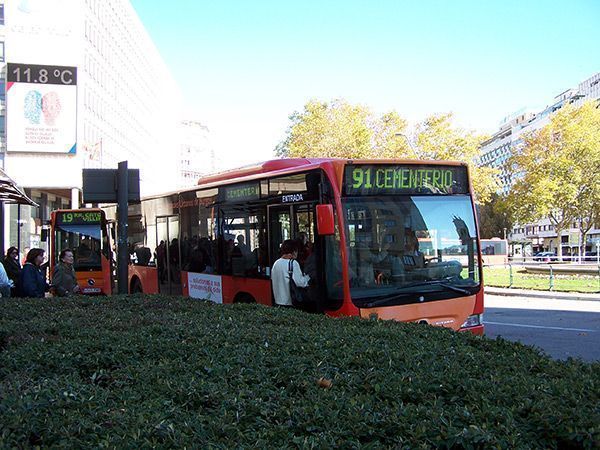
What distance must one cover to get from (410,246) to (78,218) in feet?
50.4

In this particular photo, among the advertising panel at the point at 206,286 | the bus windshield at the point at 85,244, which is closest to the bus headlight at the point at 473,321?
the advertising panel at the point at 206,286

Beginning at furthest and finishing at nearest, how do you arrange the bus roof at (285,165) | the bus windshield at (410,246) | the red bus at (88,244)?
the red bus at (88,244) < the bus roof at (285,165) < the bus windshield at (410,246)

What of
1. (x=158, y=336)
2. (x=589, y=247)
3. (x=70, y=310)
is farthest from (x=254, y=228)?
(x=589, y=247)

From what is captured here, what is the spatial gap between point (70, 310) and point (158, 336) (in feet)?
7.21

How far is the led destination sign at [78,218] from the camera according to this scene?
21344 mm

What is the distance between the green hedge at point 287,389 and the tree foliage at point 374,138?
1579 inches

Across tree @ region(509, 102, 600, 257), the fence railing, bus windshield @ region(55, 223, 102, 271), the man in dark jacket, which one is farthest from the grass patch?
the man in dark jacket

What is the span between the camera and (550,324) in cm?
1560

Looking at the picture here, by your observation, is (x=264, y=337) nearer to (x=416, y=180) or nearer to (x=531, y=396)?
(x=531, y=396)

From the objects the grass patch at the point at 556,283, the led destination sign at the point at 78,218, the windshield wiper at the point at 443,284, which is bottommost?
the grass patch at the point at 556,283

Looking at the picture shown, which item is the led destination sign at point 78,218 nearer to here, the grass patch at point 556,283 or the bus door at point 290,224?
the bus door at point 290,224

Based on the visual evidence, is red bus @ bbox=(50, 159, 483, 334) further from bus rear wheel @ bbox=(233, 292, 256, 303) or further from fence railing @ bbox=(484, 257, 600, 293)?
fence railing @ bbox=(484, 257, 600, 293)

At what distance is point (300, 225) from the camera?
934cm

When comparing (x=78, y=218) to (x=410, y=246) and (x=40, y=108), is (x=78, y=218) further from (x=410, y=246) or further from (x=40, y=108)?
(x=40, y=108)
